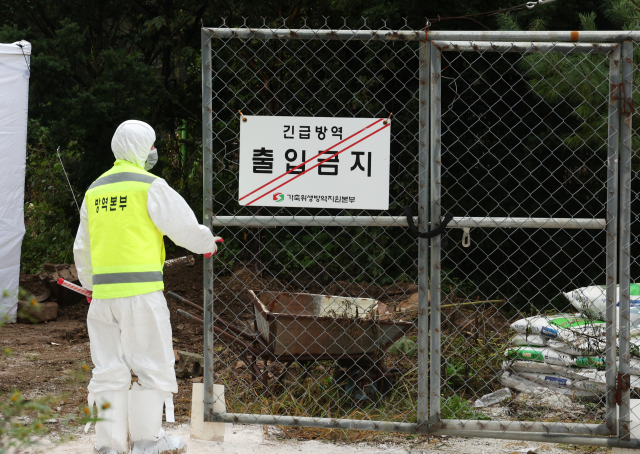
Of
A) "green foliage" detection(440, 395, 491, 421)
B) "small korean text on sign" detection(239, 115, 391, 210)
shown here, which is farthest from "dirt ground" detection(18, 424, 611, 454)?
"small korean text on sign" detection(239, 115, 391, 210)

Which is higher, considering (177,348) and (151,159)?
(151,159)

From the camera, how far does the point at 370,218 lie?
3.20m

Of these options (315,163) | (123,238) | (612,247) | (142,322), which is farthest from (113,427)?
(612,247)

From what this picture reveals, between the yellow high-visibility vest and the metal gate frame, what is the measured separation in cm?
33

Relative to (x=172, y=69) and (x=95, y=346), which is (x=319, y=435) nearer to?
(x=95, y=346)

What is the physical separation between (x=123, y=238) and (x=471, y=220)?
1784 millimetres

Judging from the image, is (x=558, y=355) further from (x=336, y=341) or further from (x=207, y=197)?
(x=207, y=197)

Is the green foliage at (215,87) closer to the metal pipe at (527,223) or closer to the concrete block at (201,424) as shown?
the concrete block at (201,424)

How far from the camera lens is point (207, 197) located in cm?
325

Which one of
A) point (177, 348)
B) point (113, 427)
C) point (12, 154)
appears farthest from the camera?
point (12, 154)

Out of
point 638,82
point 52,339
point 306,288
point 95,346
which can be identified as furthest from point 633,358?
point 52,339

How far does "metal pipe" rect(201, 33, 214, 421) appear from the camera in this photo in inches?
125

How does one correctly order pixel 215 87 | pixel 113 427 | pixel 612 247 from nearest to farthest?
pixel 612 247, pixel 113 427, pixel 215 87

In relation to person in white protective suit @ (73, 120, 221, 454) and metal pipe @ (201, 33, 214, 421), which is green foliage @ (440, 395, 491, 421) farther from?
person in white protective suit @ (73, 120, 221, 454)
